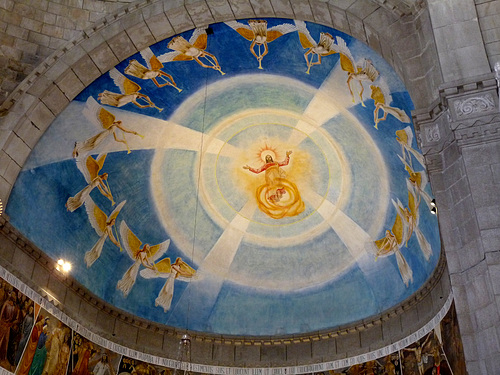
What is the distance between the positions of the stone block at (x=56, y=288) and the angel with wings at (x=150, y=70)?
4.42 m

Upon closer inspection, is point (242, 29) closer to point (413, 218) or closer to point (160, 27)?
point (160, 27)

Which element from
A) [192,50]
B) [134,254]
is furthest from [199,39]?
[134,254]

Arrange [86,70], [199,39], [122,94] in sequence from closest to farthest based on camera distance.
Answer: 1. [86,70]
2. [199,39]
3. [122,94]

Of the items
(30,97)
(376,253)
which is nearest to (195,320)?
(376,253)

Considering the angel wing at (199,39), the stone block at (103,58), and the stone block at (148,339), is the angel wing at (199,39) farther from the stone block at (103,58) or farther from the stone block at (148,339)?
the stone block at (148,339)

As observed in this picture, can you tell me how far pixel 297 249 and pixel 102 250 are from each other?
4.67 m

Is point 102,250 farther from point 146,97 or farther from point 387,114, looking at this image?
point 387,114

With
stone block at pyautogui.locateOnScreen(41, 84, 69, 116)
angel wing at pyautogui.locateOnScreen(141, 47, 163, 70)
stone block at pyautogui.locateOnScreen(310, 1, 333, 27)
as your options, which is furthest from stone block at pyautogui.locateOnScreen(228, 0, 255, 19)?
stone block at pyautogui.locateOnScreen(41, 84, 69, 116)

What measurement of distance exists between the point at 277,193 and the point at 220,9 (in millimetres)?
5234

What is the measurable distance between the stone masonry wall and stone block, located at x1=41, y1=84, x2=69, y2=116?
57 cm

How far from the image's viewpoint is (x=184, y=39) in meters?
13.7

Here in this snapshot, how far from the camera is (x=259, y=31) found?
44.0ft

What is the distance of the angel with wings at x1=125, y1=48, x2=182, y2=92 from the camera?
1385 centimetres

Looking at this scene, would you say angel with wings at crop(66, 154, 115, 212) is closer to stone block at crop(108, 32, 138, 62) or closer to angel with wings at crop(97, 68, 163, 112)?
angel with wings at crop(97, 68, 163, 112)
